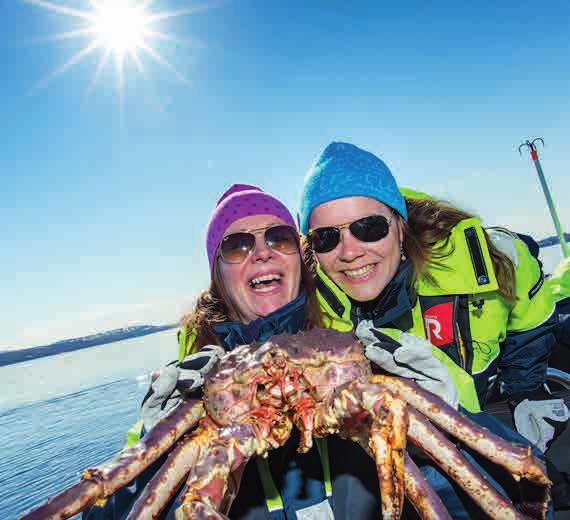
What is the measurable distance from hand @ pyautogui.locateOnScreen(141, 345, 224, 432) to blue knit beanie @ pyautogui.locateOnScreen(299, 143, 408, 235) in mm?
1329

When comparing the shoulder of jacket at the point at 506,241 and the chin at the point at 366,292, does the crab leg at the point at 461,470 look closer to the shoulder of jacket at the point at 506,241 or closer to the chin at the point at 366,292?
the chin at the point at 366,292

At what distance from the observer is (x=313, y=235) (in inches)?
105

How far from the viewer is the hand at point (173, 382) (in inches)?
70.1

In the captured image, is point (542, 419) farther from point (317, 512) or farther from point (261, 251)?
point (261, 251)

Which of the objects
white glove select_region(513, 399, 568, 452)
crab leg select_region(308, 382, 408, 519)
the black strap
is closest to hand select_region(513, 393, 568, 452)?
white glove select_region(513, 399, 568, 452)

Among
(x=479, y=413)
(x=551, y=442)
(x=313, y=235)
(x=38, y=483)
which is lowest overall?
(x=38, y=483)

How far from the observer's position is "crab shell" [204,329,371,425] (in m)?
1.43

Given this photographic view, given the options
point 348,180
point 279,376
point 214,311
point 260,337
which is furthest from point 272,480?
point 348,180

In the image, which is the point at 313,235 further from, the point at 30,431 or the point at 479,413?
the point at 30,431

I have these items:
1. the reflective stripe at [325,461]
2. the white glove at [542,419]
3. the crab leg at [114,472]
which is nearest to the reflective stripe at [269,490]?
the reflective stripe at [325,461]

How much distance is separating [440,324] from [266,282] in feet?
4.13

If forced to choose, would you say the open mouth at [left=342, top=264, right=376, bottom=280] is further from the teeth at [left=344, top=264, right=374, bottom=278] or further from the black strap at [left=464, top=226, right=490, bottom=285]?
the black strap at [left=464, top=226, right=490, bottom=285]

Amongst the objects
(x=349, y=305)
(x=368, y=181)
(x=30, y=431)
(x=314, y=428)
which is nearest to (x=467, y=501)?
(x=314, y=428)

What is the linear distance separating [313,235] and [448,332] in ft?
3.81
